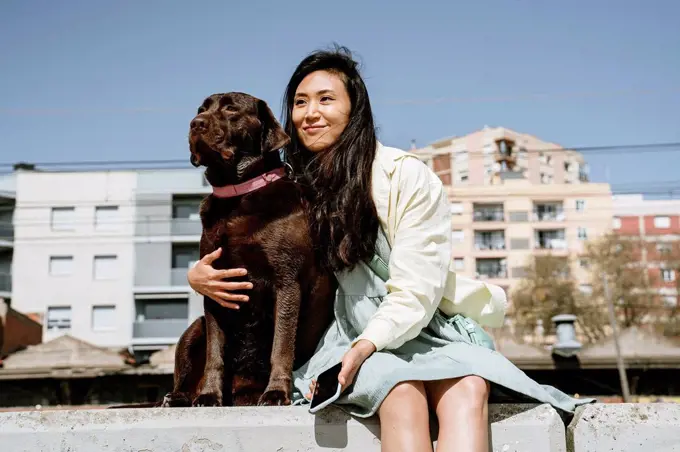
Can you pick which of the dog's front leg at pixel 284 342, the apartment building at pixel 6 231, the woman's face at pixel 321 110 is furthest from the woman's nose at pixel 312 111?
the apartment building at pixel 6 231

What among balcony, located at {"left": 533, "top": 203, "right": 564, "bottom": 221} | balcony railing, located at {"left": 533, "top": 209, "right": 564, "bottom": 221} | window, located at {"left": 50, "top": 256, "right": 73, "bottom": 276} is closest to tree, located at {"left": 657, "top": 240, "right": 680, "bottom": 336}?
balcony railing, located at {"left": 533, "top": 209, "right": 564, "bottom": 221}

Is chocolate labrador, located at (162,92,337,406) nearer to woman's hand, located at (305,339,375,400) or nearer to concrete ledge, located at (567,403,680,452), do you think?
woman's hand, located at (305,339,375,400)

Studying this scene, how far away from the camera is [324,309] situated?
121 inches

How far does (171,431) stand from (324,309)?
781 mm

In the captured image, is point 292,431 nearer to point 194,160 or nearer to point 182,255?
point 194,160

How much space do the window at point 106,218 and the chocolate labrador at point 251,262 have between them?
1804 inches

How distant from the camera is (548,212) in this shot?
2448 inches

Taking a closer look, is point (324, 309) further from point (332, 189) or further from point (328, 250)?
point (332, 189)

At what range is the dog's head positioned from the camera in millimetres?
2977

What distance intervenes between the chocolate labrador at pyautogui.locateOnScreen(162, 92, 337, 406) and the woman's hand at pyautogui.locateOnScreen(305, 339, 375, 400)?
387 mm

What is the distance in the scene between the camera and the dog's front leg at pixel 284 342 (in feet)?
9.20

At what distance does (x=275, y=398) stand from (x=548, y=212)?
61.8 metres

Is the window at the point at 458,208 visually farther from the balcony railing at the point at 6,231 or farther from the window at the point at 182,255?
the balcony railing at the point at 6,231

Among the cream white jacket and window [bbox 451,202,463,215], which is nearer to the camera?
the cream white jacket
